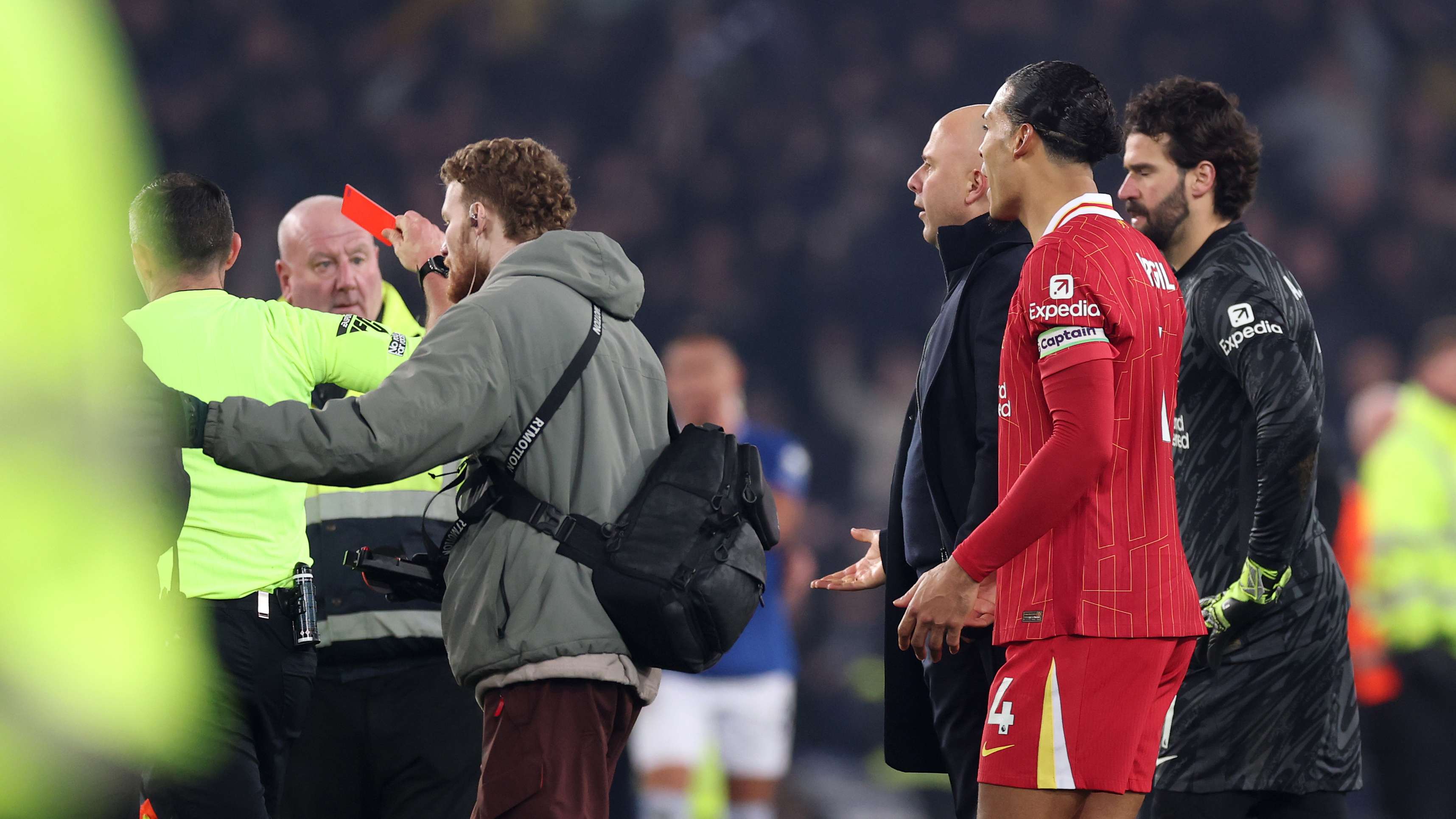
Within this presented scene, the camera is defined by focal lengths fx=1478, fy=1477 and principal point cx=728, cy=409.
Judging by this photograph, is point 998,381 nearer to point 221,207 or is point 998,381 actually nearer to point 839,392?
point 221,207

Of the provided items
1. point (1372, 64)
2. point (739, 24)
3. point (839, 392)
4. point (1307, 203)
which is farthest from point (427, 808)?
point (1372, 64)

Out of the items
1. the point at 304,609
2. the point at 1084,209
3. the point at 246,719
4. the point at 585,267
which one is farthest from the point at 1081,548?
the point at 246,719

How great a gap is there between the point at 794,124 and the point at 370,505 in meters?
6.90

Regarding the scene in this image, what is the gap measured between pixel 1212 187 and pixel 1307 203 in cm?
750

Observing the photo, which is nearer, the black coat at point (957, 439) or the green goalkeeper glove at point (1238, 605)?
the black coat at point (957, 439)

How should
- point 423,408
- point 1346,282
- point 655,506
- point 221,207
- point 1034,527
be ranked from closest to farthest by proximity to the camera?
point 1034,527 < point 423,408 < point 655,506 < point 221,207 < point 1346,282

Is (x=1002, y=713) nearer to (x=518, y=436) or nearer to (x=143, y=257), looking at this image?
(x=518, y=436)

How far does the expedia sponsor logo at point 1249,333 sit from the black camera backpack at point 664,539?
1149 millimetres

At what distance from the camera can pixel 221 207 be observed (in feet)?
11.2

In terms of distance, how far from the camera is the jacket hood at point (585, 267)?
9.04ft

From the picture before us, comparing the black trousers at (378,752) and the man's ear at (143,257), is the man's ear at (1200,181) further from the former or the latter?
the man's ear at (143,257)

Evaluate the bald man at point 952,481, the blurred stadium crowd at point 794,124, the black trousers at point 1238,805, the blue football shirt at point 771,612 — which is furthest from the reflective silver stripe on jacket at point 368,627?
the blurred stadium crowd at point 794,124

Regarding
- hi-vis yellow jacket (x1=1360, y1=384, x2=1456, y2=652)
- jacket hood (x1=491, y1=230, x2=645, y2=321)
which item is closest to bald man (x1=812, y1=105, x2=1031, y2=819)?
jacket hood (x1=491, y1=230, x2=645, y2=321)

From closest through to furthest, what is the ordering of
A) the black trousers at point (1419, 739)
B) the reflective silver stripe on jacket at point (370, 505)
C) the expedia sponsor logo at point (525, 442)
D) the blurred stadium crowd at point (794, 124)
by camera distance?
the expedia sponsor logo at point (525, 442) < the reflective silver stripe on jacket at point (370, 505) < the black trousers at point (1419, 739) < the blurred stadium crowd at point (794, 124)
